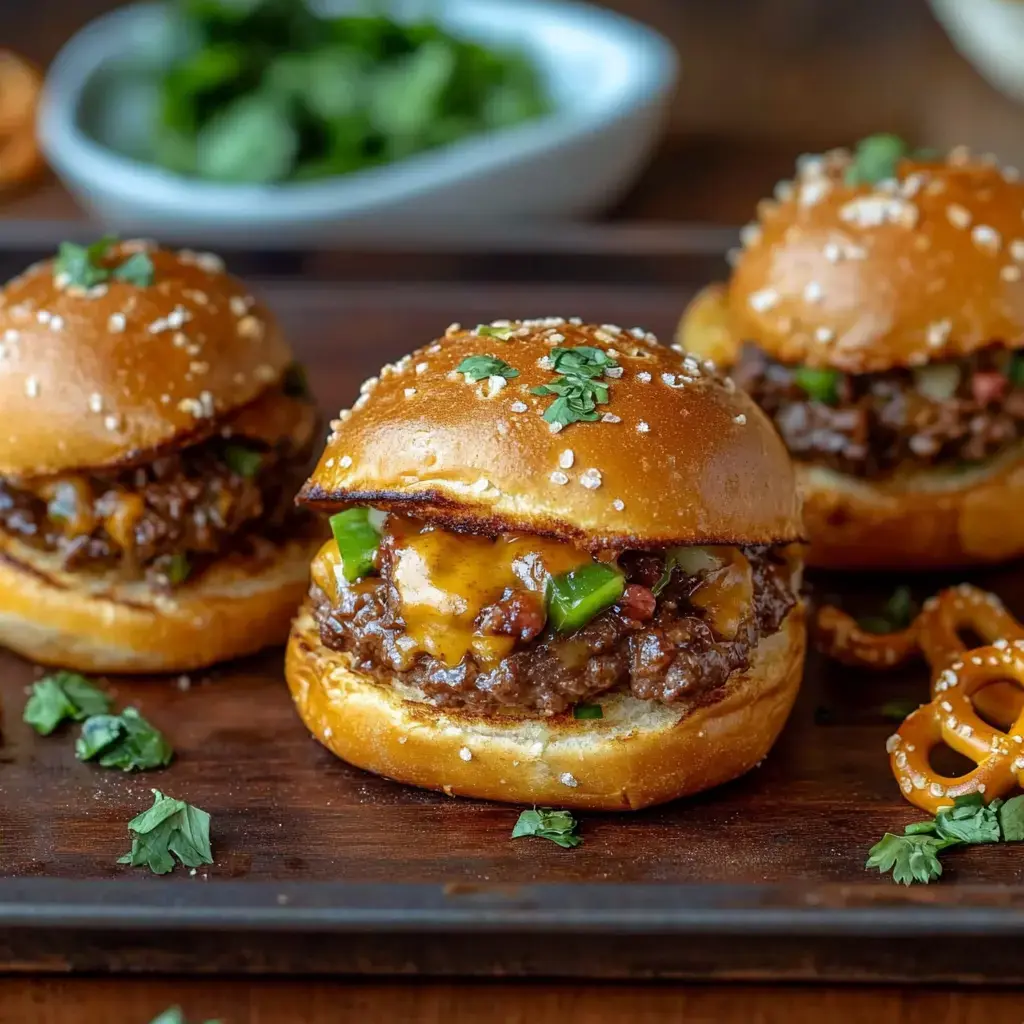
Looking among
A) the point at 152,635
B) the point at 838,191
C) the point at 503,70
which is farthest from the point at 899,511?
the point at 503,70

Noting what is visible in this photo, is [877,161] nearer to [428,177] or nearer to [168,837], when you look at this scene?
[428,177]

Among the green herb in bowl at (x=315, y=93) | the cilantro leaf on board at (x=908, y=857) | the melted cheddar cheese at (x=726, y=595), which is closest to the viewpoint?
the cilantro leaf on board at (x=908, y=857)

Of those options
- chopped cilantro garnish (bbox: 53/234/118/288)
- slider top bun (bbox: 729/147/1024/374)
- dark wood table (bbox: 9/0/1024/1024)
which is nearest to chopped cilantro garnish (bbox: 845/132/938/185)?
slider top bun (bbox: 729/147/1024/374)

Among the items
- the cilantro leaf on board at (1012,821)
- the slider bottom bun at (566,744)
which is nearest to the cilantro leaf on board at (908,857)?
the cilantro leaf on board at (1012,821)

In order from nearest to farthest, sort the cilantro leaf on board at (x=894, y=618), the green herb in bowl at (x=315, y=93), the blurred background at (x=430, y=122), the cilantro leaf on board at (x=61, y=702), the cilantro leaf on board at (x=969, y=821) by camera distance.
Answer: the cilantro leaf on board at (x=969, y=821)
the cilantro leaf on board at (x=61, y=702)
the cilantro leaf on board at (x=894, y=618)
the blurred background at (x=430, y=122)
the green herb in bowl at (x=315, y=93)

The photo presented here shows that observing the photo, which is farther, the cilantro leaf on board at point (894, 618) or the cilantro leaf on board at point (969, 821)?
the cilantro leaf on board at point (894, 618)

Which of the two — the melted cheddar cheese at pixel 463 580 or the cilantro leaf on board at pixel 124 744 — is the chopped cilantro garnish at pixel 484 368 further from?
the cilantro leaf on board at pixel 124 744

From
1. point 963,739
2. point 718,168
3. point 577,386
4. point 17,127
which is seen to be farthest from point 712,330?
point 17,127
